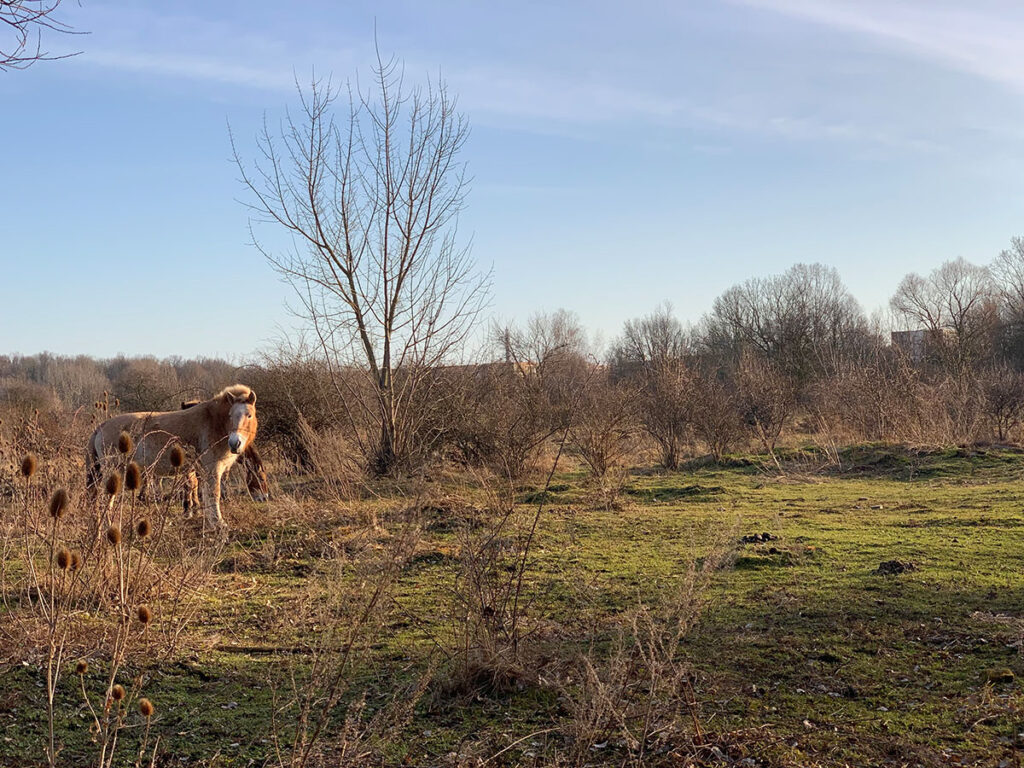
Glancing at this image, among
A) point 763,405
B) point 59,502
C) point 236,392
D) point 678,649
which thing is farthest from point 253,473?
point 763,405

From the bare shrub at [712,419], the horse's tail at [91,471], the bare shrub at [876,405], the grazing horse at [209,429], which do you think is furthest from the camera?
the bare shrub at [876,405]

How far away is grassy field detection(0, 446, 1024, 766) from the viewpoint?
377 centimetres

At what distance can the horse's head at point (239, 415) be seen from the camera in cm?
959

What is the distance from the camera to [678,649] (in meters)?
4.90

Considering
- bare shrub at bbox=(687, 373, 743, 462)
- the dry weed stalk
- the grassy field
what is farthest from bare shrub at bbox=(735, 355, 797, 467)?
the dry weed stalk

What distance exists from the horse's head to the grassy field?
756mm

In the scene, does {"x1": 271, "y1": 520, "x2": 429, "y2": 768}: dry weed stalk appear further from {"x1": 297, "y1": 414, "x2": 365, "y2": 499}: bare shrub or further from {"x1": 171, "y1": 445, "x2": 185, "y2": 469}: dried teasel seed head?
{"x1": 297, "y1": 414, "x2": 365, "y2": 499}: bare shrub

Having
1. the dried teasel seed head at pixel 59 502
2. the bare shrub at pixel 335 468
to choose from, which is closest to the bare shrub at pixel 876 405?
the bare shrub at pixel 335 468

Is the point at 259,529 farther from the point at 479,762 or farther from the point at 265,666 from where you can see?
the point at 479,762

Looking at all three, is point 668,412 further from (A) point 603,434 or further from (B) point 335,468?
(B) point 335,468

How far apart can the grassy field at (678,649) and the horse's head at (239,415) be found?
0.76 m

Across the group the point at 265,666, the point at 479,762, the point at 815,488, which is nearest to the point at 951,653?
the point at 479,762

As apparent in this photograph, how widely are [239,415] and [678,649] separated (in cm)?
643

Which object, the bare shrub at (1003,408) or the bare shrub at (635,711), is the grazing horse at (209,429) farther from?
the bare shrub at (1003,408)
